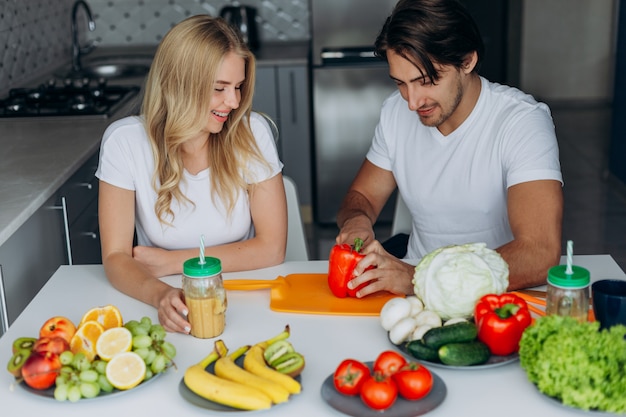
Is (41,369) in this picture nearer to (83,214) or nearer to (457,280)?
(457,280)

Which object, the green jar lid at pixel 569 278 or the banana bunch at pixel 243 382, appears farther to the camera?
the green jar lid at pixel 569 278

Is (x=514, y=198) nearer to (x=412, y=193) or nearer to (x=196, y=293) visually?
(x=412, y=193)

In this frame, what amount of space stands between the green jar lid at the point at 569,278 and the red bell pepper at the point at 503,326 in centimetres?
7

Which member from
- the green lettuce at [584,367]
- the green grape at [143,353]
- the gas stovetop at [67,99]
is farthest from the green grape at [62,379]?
the gas stovetop at [67,99]

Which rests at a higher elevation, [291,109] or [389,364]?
[389,364]

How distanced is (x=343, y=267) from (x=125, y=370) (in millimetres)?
567

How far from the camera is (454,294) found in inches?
64.6

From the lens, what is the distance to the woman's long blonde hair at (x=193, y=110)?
2146mm

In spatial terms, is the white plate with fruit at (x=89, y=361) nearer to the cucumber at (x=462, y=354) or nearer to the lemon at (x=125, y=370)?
the lemon at (x=125, y=370)

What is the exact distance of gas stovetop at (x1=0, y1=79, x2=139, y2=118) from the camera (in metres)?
3.46

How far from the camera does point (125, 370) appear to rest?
1.48 meters

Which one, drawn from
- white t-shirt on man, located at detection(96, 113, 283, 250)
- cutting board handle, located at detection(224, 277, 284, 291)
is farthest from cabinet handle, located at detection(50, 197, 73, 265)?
cutting board handle, located at detection(224, 277, 284, 291)

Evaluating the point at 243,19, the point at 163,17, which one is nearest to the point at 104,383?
the point at 243,19

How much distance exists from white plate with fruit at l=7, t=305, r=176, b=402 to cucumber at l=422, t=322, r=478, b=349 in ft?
1.54
